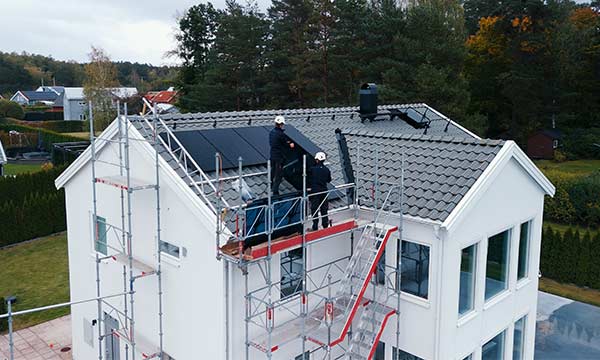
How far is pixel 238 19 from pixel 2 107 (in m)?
42.0

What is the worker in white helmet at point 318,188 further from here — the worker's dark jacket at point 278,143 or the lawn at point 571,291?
the lawn at point 571,291

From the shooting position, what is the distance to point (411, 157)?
11156 mm

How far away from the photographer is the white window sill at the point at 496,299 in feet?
35.6

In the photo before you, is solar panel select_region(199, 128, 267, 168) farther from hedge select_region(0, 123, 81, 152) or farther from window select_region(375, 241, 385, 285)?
hedge select_region(0, 123, 81, 152)

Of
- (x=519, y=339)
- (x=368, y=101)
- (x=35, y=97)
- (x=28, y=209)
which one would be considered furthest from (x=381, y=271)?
(x=35, y=97)

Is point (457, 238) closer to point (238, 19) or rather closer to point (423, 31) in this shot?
point (423, 31)

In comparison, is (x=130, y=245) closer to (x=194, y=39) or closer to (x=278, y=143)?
(x=278, y=143)

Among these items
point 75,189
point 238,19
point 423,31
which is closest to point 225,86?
point 238,19

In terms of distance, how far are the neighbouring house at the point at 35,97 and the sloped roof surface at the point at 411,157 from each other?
85146 mm

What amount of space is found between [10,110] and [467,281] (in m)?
70.1

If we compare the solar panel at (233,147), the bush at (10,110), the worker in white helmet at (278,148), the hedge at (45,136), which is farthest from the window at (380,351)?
the bush at (10,110)

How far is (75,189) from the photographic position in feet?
42.3

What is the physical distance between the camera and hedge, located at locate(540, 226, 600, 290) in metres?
19.9

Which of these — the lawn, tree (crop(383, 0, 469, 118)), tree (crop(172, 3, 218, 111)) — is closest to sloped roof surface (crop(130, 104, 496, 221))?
the lawn
